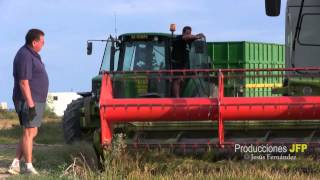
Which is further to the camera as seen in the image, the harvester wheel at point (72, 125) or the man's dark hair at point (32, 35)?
the harvester wheel at point (72, 125)

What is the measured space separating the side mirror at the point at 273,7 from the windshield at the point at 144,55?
3.25m

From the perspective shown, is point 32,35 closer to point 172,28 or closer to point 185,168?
point 185,168

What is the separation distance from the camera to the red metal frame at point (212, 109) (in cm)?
795

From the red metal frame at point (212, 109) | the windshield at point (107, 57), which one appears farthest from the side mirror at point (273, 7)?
the windshield at point (107, 57)

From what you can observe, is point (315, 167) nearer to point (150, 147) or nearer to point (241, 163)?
point (241, 163)

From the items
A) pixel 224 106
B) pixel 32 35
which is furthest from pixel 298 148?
pixel 32 35

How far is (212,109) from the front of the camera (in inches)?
316

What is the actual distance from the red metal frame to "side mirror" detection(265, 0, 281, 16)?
5.28 feet

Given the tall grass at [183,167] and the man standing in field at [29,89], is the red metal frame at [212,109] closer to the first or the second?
the tall grass at [183,167]

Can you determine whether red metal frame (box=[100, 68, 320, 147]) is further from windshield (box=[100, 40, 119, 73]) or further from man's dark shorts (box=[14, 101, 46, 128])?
windshield (box=[100, 40, 119, 73])

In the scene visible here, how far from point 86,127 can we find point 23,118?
203 centimetres

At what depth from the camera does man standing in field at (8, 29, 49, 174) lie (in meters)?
8.91

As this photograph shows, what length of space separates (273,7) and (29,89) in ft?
11.8

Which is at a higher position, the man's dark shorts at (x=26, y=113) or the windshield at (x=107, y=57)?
the windshield at (x=107, y=57)
